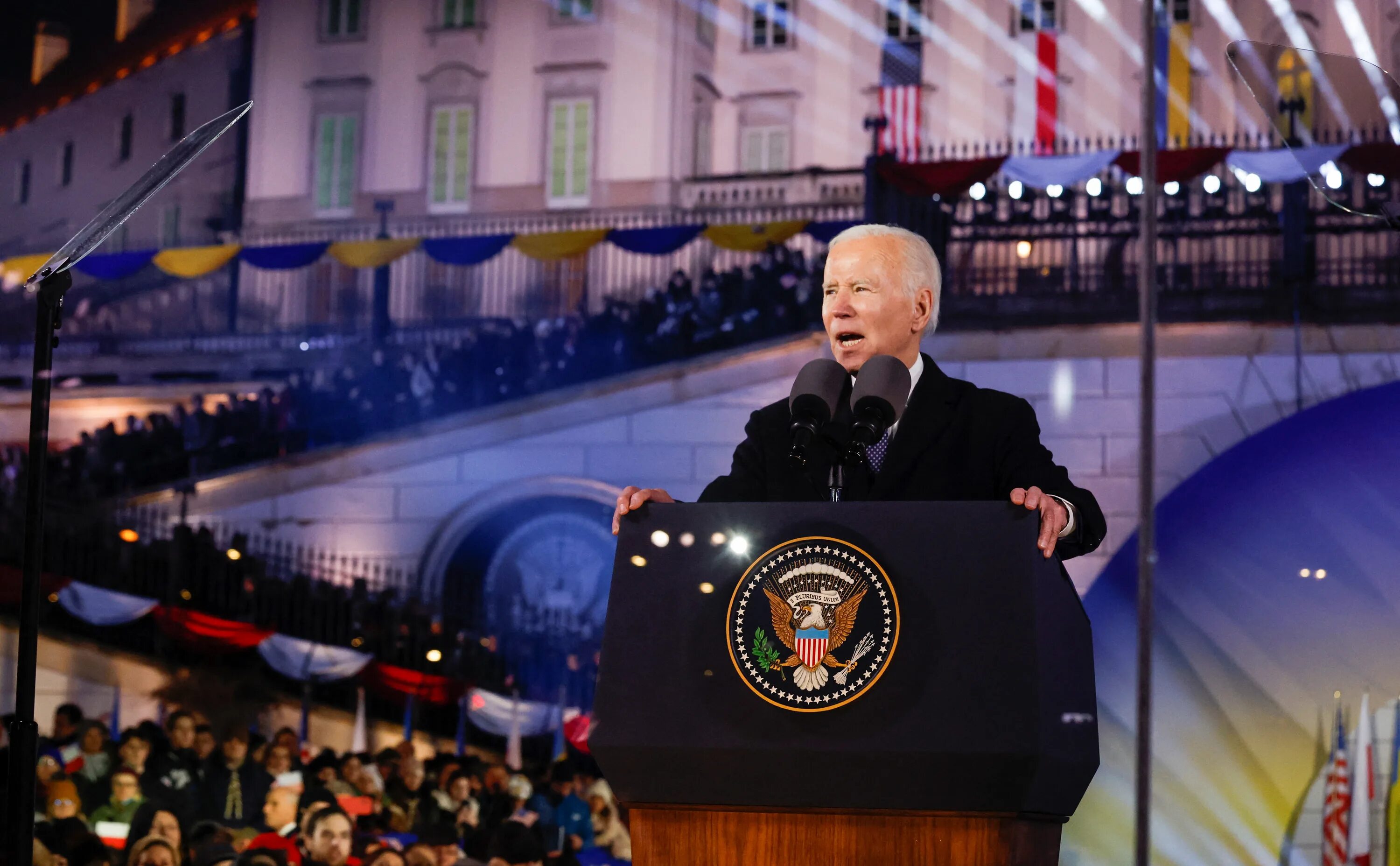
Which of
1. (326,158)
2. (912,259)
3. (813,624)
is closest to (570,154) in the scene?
(326,158)

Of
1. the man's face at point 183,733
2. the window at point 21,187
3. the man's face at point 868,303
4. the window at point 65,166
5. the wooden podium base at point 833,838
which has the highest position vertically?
the window at point 65,166

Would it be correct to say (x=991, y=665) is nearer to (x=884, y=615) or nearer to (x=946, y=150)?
(x=884, y=615)

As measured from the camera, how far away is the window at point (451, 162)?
887cm

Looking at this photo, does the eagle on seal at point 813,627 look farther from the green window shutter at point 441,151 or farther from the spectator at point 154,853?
the green window shutter at point 441,151

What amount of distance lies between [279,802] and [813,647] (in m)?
6.56

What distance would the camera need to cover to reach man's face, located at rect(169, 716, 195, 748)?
802cm

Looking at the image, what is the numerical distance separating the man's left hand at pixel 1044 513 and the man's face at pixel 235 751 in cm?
692

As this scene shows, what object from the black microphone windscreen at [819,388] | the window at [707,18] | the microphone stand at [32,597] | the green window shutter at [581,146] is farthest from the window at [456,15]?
the black microphone windscreen at [819,388]

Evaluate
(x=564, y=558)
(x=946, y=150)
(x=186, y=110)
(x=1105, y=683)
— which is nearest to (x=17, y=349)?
(x=186, y=110)

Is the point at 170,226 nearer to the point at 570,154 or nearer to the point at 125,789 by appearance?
the point at 570,154

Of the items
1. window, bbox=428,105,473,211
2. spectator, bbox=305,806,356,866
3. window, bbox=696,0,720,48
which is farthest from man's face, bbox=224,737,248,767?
window, bbox=696,0,720,48

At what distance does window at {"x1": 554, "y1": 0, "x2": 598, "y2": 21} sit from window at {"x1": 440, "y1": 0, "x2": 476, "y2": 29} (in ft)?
1.74

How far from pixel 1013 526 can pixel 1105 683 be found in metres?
5.75

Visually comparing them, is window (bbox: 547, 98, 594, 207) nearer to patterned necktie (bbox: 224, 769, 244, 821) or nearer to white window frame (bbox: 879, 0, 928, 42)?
white window frame (bbox: 879, 0, 928, 42)
